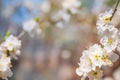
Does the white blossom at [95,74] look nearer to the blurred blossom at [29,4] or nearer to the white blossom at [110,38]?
the white blossom at [110,38]

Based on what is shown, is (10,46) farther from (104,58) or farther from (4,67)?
(104,58)

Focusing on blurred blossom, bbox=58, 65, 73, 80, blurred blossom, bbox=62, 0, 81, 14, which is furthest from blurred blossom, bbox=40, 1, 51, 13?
blurred blossom, bbox=62, 0, 81, 14

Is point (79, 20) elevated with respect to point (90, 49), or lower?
elevated

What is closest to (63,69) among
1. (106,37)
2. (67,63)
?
(67,63)

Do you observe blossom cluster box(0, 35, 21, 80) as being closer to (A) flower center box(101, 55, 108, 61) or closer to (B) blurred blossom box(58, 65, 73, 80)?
(A) flower center box(101, 55, 108, 61)

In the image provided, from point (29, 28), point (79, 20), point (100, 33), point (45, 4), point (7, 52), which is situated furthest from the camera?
point (45, 4)

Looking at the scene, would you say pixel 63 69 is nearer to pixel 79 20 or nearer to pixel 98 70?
pixel 79 20
